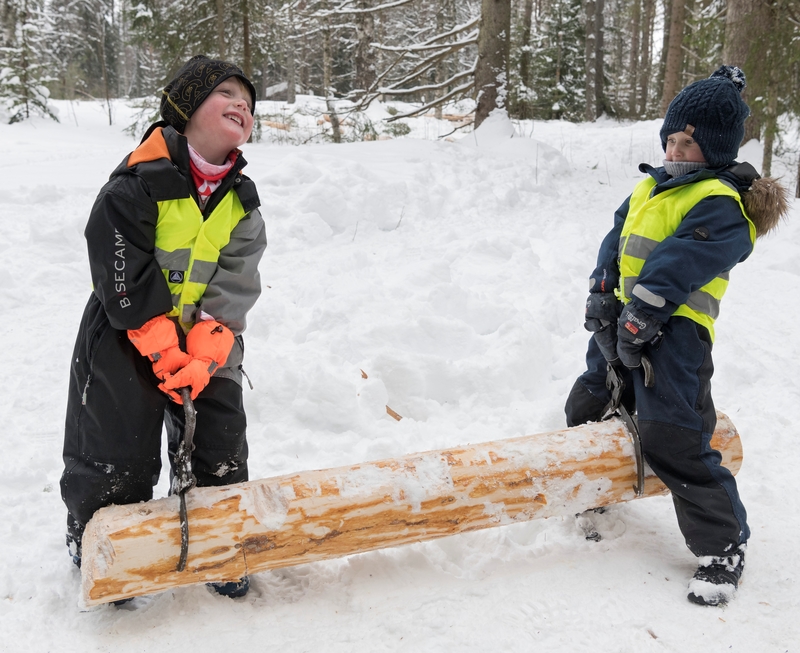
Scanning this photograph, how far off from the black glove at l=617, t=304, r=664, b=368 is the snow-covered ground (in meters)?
0.88

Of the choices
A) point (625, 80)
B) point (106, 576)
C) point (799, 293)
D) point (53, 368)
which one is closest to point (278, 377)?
point (53, 368)

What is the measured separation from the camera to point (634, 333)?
104 inches

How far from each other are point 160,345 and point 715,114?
2.38m

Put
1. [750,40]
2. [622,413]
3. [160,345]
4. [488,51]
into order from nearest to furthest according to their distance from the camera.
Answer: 1. [160,345]
2. [622,413]
3. [750,40]
4. [488,51]

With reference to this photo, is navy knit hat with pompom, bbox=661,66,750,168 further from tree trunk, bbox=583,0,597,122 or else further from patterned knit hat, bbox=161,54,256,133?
tree trunk, bbox=583,0,597,122

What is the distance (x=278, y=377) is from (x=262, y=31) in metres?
11.9

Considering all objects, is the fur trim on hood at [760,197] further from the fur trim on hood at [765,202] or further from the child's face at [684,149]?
the child's face at [684,149]

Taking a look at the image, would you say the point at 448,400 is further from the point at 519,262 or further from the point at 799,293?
the point at 799,293

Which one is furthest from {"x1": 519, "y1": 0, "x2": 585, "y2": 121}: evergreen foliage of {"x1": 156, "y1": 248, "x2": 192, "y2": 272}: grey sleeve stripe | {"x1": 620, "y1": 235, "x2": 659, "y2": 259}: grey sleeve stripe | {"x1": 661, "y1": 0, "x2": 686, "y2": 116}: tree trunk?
{"x1": 156, "y1": 248, "x2": 192, "y2": 272}: grey sleeve stripe

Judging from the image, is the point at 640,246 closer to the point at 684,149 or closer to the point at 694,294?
the point at 694,294

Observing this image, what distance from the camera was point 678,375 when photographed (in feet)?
8.71

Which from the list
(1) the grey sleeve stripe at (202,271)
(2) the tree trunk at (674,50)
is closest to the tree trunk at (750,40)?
(2) the tree trunk at (674,50)

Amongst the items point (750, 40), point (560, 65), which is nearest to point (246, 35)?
point (750, 40)

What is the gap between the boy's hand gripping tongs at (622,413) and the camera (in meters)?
2.81
